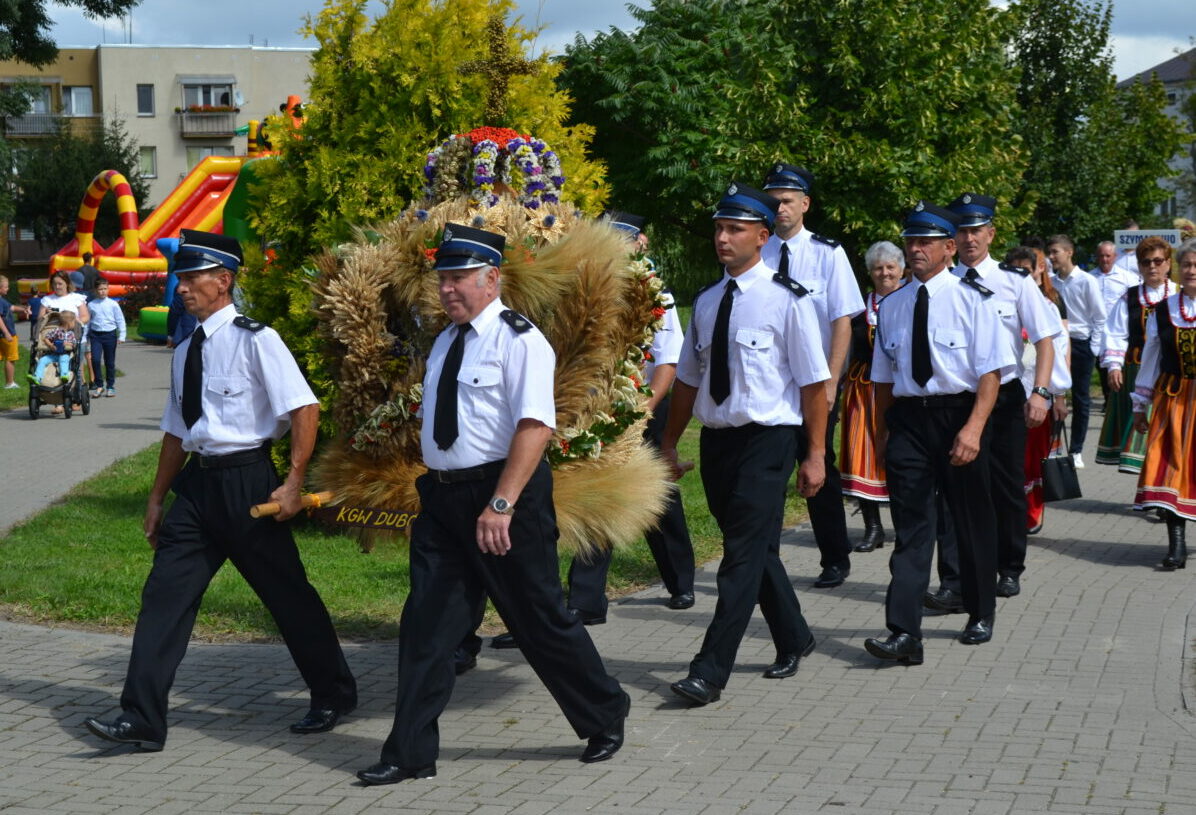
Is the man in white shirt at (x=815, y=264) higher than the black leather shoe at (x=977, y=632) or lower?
higher

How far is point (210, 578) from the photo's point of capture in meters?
5.93

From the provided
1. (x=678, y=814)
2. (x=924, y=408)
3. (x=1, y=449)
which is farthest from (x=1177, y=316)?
(x=1, y=449)

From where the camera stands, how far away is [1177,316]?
9.50 m

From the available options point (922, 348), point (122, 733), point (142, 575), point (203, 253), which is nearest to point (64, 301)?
point (142, 575)

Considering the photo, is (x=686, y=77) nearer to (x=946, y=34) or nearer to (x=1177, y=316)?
(x=946, y=34)

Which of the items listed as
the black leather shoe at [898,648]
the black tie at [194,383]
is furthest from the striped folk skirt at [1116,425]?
the black tie at [194,383]

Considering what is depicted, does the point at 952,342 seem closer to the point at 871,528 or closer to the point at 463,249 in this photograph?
the point at 463,249

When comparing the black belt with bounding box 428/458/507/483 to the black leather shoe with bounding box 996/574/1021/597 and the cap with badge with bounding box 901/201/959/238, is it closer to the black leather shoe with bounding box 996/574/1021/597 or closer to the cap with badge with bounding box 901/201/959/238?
the cap with badge with bounding box 901/201/959/238

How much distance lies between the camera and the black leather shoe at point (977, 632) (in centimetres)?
737

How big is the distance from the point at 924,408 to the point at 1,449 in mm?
12384

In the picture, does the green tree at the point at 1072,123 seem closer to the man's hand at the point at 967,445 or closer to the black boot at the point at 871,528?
the black boot at the point at 871,528

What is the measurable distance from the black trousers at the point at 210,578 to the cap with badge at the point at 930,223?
3.24 m

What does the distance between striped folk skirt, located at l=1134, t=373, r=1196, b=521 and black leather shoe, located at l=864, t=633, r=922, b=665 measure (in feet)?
10.8

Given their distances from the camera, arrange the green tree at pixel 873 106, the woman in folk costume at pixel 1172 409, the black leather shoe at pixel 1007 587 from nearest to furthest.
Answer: the black leather shoe at pixel 1007 587
the woman in folk costume at pixel 1172 409
the green tree at pixel 873 106
